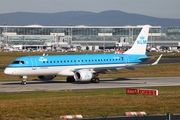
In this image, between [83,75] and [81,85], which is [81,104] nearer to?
[81,85]

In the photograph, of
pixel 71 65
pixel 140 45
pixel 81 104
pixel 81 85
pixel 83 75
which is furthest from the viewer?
pixel 140 45

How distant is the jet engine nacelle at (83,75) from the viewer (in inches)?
2694

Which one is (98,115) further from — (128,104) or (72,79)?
(72,79)

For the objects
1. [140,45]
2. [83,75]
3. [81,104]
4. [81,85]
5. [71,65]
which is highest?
[140,45]

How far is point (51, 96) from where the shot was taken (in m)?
53.4

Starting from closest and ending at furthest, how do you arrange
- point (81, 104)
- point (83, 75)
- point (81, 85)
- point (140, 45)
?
point (81, 104) → point (81, 85) → point (83, 75) → point (140, 45)

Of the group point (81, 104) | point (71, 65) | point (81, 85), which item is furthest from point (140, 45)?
point (81, 104)

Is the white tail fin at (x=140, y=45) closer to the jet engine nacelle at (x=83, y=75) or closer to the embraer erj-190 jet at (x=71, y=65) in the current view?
the embraer erj-190 jet at (x=71, y=65)

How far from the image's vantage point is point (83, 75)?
225 ft

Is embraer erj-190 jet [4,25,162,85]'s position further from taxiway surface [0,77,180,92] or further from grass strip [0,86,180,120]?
grass strip [0,86,180,120]

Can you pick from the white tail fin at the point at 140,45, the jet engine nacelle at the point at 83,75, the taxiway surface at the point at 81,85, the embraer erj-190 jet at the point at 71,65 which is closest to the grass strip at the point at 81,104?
the taxiway surface at the point at 81,85

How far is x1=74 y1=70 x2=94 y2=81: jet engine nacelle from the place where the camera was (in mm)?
68438

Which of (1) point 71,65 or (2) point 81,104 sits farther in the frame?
(1) point 71,65

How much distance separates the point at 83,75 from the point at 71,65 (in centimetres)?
276
